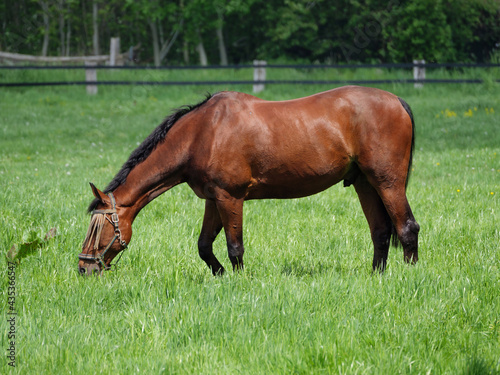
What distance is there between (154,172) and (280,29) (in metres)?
24.9

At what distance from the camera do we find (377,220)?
16.5 ft

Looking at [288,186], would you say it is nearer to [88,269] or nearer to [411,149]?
[411,149]

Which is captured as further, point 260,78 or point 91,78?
point 260,78

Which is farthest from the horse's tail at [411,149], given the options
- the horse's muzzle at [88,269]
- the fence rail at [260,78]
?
the fence rail at [260,78]

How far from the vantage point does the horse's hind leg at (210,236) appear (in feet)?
15.7

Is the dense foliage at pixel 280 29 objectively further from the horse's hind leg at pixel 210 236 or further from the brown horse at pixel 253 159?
the horse's hind leg at pixel 210 236

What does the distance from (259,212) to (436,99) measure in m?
11.1

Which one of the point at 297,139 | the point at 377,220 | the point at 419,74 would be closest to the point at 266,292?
the point at 297,139

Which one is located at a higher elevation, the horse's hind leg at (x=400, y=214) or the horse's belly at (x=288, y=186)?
the horse's belly at (x=288, y=186)

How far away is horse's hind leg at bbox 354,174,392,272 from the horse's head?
2.02 metres

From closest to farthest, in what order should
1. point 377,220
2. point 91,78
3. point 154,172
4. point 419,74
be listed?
point 154,172 → point 377,220 → point 419,74 → point 91,78

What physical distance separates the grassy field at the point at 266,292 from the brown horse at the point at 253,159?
0.40 metres

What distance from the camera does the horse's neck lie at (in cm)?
445

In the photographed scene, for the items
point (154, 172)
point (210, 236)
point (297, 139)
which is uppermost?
point (297, 139)
